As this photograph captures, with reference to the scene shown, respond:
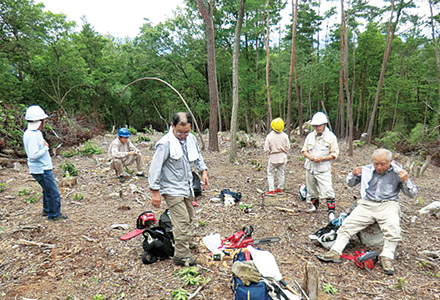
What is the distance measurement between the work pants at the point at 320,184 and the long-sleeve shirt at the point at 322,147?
0.10 meters

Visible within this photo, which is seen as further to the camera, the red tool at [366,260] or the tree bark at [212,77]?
the tree bark at [212,77]

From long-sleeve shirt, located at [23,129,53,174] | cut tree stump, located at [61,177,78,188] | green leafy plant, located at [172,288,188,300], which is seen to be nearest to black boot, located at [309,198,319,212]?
green leafy plant, located at [172,288,188,300]

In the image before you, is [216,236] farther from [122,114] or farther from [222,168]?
[122,114]

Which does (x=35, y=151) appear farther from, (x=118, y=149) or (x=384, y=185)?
(x=384, y=185)

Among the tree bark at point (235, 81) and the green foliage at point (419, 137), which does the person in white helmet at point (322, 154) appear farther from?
the green foliage at point (419, 137)

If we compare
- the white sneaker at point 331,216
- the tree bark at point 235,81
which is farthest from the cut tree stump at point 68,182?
the white sneaker at point 331,216

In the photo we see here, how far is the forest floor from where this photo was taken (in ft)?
9.45

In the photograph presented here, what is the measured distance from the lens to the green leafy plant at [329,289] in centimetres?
282

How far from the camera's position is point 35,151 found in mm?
4172

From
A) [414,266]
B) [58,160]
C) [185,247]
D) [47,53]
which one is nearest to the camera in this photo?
[185,247]

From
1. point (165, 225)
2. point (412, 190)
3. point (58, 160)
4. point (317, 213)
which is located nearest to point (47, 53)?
point (58, 160)

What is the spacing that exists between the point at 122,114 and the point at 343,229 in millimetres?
27948

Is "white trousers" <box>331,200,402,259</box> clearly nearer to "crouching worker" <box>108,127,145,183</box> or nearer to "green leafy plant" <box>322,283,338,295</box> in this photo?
"green leafy plant" <box>322,283,338,295</box>

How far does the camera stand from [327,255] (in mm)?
3447
